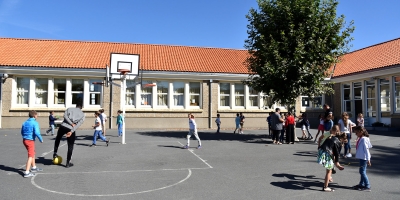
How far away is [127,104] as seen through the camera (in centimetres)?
2486

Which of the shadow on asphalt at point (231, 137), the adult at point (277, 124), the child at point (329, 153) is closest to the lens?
the child at point (329, 153)

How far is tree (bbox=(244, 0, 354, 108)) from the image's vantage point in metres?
14.9

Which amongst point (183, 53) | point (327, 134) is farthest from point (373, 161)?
point (183, 53)

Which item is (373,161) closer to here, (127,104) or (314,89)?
(314,89)

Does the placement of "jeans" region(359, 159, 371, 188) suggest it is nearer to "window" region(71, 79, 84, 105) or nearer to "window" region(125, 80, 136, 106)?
"window" region(125, 80, 136, 106)

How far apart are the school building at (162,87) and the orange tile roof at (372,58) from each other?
0.13 m

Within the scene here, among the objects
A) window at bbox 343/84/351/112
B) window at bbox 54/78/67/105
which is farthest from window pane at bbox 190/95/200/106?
window at bbox 343/84/351/112

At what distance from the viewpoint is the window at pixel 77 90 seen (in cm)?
2405

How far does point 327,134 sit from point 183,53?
23263 mm

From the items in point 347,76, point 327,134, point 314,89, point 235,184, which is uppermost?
point 347,76

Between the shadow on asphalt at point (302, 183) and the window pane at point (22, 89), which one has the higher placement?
the window pane at point (22, 89)

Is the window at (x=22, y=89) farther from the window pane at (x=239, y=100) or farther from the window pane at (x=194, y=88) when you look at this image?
the window pane at (x=239, y=100)

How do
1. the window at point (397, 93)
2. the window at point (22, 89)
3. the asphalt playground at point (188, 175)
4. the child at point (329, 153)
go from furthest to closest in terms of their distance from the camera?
the window at point (22, 89)
the window at point (397, 93)
the child at point (329, 153)
the asphalt playground at point (188, 175)

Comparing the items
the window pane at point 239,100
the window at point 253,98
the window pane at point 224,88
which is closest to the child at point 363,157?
the window pane at point 224,88
